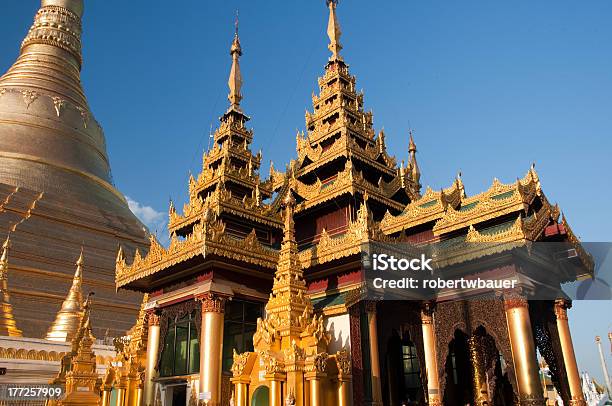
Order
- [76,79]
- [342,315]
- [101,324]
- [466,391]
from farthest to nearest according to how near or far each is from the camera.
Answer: [76,79]
[101,324]
[466,391]
[342,315]

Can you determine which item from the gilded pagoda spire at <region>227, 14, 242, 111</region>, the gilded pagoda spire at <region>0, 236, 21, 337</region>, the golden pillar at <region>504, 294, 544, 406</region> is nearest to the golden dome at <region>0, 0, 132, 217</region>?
the gilded pagoda spire at <region>0, 236, 21, 337</region>

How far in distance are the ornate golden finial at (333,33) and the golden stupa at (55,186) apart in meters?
21.4

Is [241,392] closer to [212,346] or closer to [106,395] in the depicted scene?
[212,346]

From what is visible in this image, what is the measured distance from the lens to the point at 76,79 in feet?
167

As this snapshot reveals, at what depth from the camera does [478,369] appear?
1614cm

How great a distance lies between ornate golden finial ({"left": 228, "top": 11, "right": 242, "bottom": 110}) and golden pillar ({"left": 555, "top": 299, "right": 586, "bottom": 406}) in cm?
1662

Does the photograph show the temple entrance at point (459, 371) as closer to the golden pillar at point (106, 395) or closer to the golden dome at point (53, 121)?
the golden pillar at point (106, 395)

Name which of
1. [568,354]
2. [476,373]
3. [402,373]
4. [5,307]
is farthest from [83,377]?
[568,354]

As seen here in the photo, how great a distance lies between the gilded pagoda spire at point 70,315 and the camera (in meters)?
28.4

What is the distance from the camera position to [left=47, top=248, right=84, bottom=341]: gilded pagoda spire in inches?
1117

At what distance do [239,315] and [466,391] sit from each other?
7822 mm

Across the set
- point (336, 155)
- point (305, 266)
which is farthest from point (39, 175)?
point (305, 266)

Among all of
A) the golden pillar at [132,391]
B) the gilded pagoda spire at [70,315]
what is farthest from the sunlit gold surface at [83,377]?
the gilded pagoda spire at [70,315]

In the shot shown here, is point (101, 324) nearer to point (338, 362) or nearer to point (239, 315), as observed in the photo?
point (239, 315)
